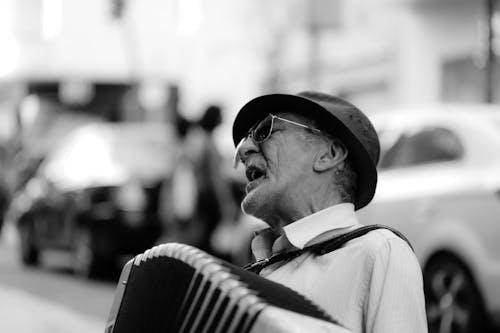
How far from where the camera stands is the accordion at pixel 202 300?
2205 millimetres

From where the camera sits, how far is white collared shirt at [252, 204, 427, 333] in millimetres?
2648

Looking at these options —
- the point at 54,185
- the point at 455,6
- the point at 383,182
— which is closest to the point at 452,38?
the point at 455,6

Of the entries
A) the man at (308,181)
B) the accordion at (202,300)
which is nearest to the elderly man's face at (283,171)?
the man at (308,181)

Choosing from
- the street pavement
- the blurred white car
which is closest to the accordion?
the blurred white car

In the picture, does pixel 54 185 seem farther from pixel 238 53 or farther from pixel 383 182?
pixel 238 53

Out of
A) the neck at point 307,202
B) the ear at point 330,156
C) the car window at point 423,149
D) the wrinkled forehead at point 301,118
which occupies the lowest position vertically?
the car window at point 423,149

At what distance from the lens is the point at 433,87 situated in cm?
2434

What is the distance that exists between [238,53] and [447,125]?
2323 centimetres

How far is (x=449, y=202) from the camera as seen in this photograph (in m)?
9.02

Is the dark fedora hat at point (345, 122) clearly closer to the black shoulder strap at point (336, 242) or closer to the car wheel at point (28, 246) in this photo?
the black shoulder strap at point (336, 242)

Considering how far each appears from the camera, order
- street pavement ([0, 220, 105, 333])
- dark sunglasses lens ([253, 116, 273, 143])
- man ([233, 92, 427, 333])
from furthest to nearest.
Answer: street pavement ([0, 220, 105, 333]) → dark sunglasses lens ([253, 116, 273, 143]) → man ([233, 92, 427, 333])

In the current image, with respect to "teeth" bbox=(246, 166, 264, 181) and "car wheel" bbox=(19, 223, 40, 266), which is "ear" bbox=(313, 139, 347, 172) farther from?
"car wheel" bbox=(19, 223, 40, 266)

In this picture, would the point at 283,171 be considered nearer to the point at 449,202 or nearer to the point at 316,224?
the point at 316,224

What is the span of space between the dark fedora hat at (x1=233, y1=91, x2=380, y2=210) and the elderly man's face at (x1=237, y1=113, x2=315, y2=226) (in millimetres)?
38
